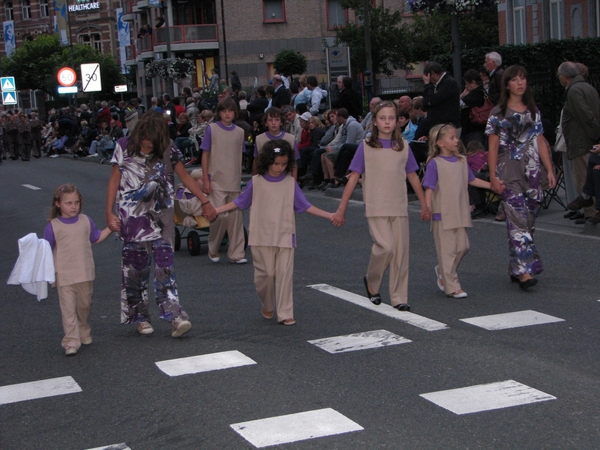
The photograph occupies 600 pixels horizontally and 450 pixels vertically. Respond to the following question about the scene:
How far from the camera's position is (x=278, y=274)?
809 centimetres

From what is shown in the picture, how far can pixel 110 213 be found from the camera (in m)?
7.70

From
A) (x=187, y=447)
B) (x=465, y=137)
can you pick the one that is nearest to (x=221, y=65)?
(x=465, y=137)

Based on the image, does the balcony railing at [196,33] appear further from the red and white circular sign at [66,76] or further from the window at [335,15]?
the red and white circular sign at [66,76]

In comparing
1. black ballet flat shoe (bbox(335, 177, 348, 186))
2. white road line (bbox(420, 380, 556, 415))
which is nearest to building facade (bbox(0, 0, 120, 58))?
black ballet flat shoe (bbox(335, 177, 348, 186))

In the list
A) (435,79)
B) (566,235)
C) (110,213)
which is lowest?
(566,235)

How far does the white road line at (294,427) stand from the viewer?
5238 mm

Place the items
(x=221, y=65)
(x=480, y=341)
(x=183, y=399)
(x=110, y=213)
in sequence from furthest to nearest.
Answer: (x=221, y=65), (x=110, y=213), (x=480, y=341), (x=183, y=399)

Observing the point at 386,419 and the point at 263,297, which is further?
the point at 263,297

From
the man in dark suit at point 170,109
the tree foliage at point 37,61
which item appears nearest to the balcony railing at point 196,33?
the tree foliage at point 37,61

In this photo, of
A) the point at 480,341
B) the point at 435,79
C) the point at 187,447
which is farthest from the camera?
the point at 435,79

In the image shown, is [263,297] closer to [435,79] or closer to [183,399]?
[183,399]

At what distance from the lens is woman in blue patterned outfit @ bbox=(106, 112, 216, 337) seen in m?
7.61

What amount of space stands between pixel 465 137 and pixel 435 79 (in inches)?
61.1

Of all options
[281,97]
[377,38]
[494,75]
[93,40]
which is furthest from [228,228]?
[93,40]
